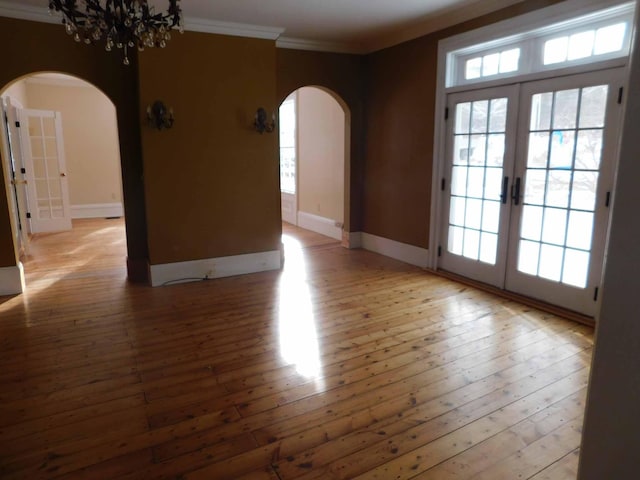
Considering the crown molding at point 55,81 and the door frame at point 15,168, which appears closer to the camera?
the door frame at point 15,168

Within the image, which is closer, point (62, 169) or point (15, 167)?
point (15, 167)

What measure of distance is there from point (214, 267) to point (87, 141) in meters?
5.96

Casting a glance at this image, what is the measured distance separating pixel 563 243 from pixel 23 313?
4.84m

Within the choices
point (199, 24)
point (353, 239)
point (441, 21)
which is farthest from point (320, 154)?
point (199, 24)

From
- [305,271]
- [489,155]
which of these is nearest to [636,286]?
[489,155]

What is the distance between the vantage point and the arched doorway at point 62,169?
20.6 ft

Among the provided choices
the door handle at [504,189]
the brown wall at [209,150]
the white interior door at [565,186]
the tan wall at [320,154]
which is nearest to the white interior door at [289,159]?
the tan wall at [320,154]

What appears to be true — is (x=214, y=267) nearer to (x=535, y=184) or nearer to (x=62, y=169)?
(x=535, y=184)

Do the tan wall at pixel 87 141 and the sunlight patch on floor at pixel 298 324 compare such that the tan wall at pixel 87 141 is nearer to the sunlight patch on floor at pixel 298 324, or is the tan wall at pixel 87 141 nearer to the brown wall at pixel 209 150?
the brown wall at pixel 209 150

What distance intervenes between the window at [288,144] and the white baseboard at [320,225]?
2.45 feet

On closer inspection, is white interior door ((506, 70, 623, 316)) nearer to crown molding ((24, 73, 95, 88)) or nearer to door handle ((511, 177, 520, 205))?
door handle ((511, 177, 520, 205))

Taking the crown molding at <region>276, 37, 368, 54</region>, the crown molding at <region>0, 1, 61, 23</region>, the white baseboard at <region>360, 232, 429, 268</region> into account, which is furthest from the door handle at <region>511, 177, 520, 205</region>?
the crown molding at <region>0, 1, 61, 23</region>

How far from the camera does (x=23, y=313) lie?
386 centimetres

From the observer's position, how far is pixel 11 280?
4336 millimetres
